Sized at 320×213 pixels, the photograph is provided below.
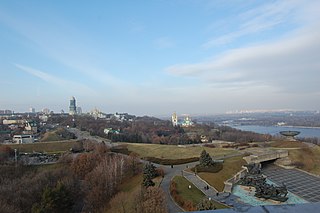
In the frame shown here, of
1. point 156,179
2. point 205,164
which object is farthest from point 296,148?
point 156,179

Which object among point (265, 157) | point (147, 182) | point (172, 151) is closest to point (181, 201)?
point (147, 182)

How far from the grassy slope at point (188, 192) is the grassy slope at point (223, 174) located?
1.61m

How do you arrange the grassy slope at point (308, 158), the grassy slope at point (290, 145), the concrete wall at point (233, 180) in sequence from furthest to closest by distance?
the grassy slope at point (290, 145) → the grassy slope at point (308, 158) → the concrete wall at point (233, 180)

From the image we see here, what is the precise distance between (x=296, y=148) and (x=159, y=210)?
25.3 metres

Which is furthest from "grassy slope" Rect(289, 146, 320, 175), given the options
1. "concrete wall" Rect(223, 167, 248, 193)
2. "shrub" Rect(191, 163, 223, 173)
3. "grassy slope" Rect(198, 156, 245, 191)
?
"shrub" Rect(191, 163, 223, 173)

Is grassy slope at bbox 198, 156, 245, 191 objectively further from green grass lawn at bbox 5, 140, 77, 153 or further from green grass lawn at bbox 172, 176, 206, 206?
green grass lawn at bbox 5, 140, 77, 153

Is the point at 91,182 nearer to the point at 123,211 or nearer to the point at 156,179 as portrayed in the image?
the point at 156,179

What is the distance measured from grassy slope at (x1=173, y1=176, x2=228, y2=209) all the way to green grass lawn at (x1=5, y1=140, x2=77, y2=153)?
2836 centimetres

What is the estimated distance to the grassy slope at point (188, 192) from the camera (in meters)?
16.2

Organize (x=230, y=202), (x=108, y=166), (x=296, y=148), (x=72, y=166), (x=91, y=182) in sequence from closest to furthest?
(x=230, y=202), (x=91, y=182), (x=108, y=166), (x=72, y=166), (x=296, y=148)

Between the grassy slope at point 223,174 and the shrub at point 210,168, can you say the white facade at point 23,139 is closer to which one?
the shrub at point 210,168

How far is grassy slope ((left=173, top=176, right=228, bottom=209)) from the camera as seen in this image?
53.1 feet

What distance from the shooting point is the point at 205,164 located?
934 inches

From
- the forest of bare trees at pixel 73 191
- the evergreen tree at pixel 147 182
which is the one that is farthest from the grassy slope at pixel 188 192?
the forest of bare trees at pixel 73 191
